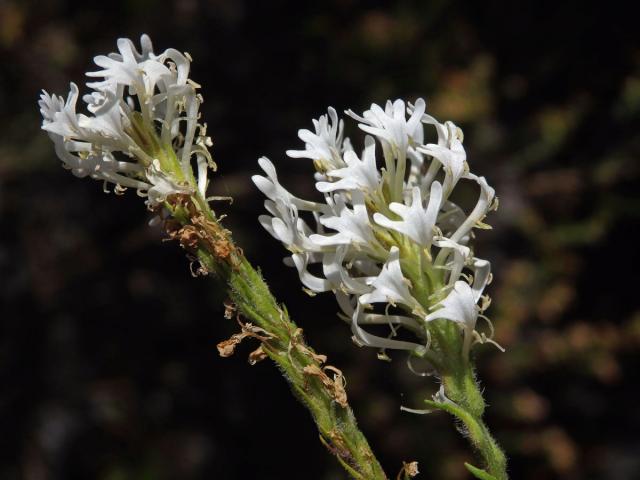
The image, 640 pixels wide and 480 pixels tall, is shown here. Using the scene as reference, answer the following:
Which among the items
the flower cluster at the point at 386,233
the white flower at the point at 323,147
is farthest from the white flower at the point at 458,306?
the white flower at the point at 323,147

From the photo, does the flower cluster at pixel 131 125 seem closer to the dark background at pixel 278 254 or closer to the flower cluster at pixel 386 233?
the flower cluster at pixel 386 233

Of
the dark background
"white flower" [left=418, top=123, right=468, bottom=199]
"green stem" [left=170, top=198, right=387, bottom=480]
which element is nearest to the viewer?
"green stem" [left=170, top=198, right=387, bottom=480]

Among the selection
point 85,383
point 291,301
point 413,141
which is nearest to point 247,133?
point 291,301

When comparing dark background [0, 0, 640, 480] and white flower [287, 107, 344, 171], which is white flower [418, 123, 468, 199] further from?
dark background [0, 0, 640, 480]

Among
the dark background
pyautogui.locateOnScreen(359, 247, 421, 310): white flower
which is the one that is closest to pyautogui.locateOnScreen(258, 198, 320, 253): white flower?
pyautogui.locateOnScreen(359, 247, 421, 310): white flower

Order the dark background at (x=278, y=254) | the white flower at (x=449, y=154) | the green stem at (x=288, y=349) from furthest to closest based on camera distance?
the dark background at (x=278, y=254)
the white flower at (x=449, y=154)
the green stem at (x=288, y=349)

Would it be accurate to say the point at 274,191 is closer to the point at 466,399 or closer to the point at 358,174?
the point at 358,174
